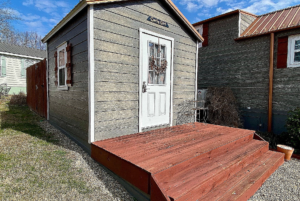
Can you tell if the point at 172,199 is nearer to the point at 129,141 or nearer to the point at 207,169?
the point at 207,169

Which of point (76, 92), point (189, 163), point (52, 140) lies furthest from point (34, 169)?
point (189, 163)

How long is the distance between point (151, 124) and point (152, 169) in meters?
1.97

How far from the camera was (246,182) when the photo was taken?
2348 mm

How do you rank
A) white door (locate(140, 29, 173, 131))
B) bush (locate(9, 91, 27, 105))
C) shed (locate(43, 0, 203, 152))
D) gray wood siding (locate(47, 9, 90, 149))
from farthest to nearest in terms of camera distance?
1. bush (locate(9, 91, 27, 105))
2. white door (locate(140, 29, 173, 131))
3. gray wood siding (locate(47, 9, 90, 149))
4. shed (locate(43, 0, 203, 152))

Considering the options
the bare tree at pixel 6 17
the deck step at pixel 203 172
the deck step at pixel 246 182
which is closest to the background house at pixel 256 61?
the deck step at pixel 246 182

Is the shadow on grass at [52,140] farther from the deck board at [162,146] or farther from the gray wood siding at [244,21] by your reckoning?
the gray wood siding at [244,21]

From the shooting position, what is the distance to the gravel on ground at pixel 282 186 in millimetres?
2291

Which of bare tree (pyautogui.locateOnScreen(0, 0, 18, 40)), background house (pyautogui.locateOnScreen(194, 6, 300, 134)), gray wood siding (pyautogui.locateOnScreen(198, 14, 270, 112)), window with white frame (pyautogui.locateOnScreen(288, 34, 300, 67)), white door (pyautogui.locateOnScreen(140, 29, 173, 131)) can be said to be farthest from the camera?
bare tree (pyautogui.locateOnScreen(0, 0, 18, 40))

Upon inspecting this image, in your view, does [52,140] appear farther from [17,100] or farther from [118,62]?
[17,100]

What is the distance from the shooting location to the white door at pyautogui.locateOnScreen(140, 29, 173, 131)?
3.67 m

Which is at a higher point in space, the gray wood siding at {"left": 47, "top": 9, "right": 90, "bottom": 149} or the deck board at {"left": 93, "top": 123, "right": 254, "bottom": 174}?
the gray wood siding at {"left": 47, "top": 9, "right": 90, "bottom": 149}

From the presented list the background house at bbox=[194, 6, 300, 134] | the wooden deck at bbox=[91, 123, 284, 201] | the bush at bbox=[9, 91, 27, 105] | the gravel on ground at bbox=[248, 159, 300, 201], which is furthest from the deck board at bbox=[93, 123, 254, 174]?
the bush at bbox=[9, 91, 27, 105]

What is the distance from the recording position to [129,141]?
2.95 meters

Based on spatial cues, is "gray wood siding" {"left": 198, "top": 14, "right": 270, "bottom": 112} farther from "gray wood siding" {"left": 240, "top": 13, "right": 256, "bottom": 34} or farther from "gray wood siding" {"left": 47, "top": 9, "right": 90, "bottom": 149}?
"gray wood siding" {"left": 47, "top": 9, "right": 90, "bottom": 149}
